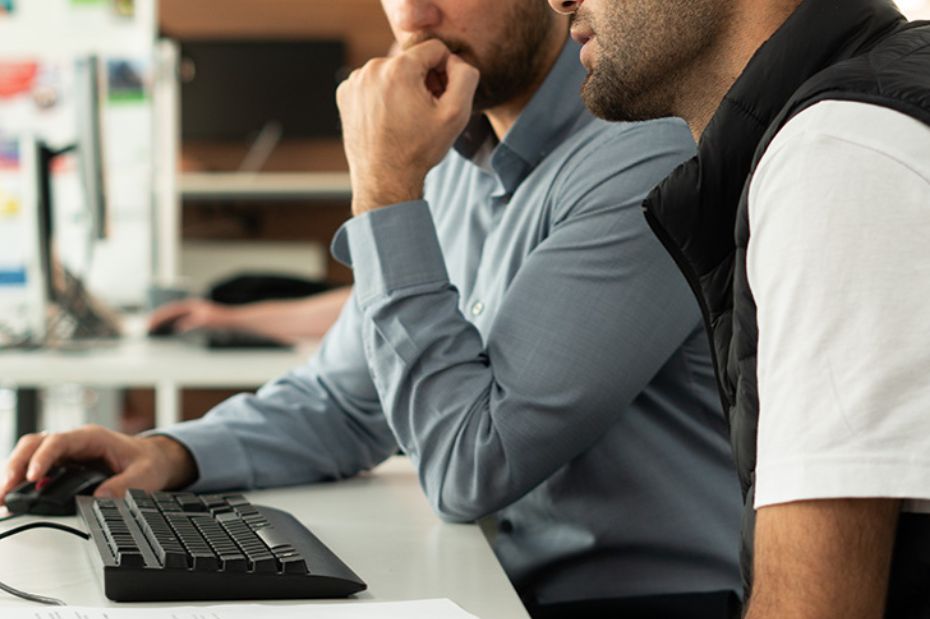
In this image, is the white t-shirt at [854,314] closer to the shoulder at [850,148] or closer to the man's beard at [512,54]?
the shoulder at [850,148]

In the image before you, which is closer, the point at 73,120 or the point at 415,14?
the point at 415,14

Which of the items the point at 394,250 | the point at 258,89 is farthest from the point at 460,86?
the point at 258,89

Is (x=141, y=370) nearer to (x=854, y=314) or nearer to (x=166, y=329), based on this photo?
(x=166, y=329)

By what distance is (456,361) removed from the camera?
3.82 ft

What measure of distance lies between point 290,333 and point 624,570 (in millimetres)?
1867

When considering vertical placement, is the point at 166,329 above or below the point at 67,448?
below

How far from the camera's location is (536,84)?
1.45 meters

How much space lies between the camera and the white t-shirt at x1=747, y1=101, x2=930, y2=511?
2.13 ft

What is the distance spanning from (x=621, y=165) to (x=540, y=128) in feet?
0.53

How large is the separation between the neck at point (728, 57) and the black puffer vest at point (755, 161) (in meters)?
0.07

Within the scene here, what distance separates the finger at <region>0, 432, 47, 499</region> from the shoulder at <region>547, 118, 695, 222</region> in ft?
1.85

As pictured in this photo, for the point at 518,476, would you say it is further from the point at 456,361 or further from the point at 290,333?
the point at 290,333

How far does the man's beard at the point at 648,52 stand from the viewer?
37.4 inches

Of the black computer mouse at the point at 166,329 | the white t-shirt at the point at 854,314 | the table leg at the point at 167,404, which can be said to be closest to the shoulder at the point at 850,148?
the white t-shirt at the point at 854,314
